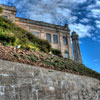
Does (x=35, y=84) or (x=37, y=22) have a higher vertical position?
(x=37, y=22)

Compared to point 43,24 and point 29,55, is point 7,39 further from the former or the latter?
point 43,24

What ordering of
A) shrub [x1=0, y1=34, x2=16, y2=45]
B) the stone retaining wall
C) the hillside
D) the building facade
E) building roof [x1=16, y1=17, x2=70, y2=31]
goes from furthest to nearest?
building roof [x1=16, y1=17, x2=70, y2=31] → the building facade → shrub [x1=0, y1=34, x2=16, y2=45] → the hillside → the stone retaining wall

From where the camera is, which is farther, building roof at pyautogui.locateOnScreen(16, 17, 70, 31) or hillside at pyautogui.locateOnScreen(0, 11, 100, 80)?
building roof at pyautogui.locateOnScreen(16, 17, 70, 31)

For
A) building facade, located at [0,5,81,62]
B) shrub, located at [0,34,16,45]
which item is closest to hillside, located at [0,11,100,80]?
shrub, located at [0,34,16,45]

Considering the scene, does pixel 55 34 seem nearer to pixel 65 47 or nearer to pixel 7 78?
pixel 65 47

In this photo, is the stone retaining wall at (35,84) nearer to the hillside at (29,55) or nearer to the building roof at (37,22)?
the hillside at (29,55)

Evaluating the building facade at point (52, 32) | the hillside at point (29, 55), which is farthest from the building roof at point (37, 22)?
the hillside at point (29, 55)

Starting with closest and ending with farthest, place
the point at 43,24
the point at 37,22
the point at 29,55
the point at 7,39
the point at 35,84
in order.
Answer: the point at 35,84 < the point at 29,55 < the point at 7,39 < the point at 37,22 < the point at 43,24

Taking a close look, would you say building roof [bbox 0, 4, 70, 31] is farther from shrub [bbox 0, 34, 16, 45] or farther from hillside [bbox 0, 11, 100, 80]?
shrub [bbox 0, 34, 16, 45]

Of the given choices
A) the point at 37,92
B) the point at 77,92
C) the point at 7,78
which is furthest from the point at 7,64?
the point at 77,92

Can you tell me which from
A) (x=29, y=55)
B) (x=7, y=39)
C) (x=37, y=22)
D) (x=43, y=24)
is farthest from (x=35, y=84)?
(x=43, y=24)

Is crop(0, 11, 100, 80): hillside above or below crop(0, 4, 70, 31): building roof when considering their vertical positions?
below

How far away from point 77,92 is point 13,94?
3.63m

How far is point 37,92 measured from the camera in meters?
4.58
